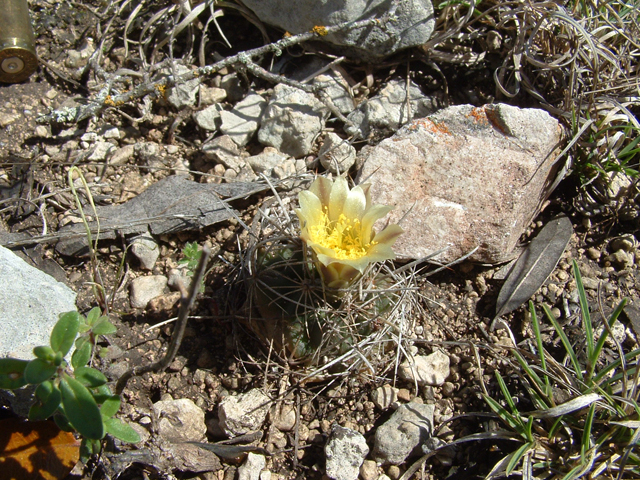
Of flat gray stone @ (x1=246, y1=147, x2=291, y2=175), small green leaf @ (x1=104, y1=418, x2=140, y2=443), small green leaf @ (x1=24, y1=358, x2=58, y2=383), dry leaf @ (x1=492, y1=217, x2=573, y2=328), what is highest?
small green leaf @ (x1=24, y1=358, x2=58, y2=383)

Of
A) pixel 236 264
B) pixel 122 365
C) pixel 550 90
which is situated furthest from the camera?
pixel 550 90

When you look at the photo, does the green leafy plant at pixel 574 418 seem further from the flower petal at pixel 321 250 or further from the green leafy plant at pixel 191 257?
the green leafy plant at pixel 191 257

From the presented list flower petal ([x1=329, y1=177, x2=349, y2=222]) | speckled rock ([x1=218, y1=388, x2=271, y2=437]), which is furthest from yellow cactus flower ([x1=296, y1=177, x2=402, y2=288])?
speckled rock ([x1=218, y1=388, x2=271, y2=437])

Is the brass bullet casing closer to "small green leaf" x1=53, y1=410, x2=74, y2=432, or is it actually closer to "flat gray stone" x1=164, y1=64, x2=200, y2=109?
"flat gray stone" x1=164, y1=64, x2=200, y2=109

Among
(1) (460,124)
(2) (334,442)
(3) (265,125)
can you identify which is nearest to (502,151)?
(1) (460,124)

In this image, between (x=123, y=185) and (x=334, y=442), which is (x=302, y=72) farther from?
(x=334, y=442)

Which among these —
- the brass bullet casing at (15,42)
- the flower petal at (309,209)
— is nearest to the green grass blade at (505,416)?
the flower petal at (309,209)
